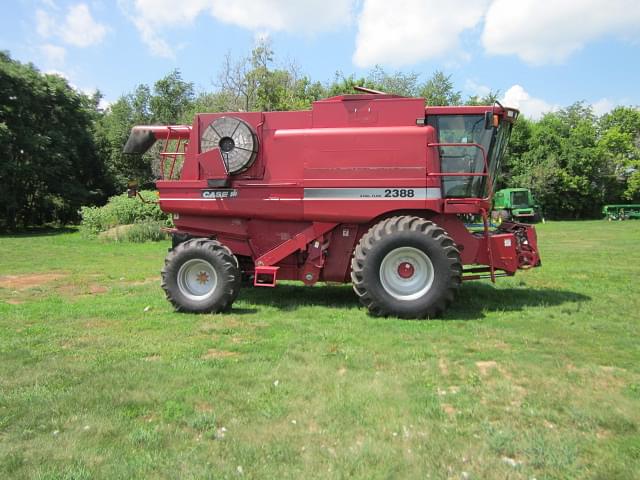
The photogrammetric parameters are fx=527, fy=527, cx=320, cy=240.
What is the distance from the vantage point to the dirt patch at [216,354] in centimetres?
581

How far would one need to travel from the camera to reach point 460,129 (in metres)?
7.80

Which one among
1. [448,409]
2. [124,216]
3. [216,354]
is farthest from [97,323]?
[124,216]

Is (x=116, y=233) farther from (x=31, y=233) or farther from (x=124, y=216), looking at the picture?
(x=31, y=233)

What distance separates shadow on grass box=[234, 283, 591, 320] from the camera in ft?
26.5

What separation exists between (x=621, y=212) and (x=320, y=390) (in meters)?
44.1

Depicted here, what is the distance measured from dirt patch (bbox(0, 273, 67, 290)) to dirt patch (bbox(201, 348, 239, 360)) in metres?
6.35

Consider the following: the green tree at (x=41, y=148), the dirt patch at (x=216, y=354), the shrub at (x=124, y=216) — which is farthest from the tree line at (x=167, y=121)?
the dirt patch at (x=216, y=354)

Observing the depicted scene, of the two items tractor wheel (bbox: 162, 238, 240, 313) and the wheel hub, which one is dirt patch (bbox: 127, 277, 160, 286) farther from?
the wheel hub

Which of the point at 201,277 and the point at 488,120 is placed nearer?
the point at 488,120

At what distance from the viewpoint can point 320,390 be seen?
472cm

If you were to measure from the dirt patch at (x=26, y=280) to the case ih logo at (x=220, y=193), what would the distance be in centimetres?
482

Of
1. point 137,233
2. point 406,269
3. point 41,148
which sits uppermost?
point 41,148

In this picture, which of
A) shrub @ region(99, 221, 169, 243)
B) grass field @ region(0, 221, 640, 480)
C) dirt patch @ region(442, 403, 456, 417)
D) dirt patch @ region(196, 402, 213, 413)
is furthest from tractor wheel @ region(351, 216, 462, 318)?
shrub @ region(99, 221, 169, 243)

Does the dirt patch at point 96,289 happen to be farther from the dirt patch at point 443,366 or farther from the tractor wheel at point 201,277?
the dirt patch at point 443,366
